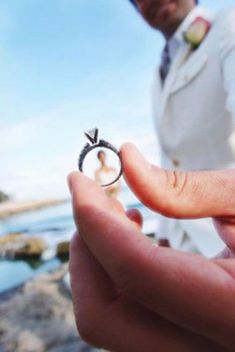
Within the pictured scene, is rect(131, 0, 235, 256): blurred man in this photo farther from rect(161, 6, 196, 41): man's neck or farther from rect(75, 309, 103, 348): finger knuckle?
rect(75, 309, 103, 348): finger knuckle

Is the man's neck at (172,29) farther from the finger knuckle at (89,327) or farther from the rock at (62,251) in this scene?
the rock at (62,251)

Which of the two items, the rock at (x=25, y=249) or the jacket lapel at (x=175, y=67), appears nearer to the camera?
the jacket lapel at (x=175, y=67)

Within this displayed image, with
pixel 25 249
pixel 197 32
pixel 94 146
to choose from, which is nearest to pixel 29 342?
pixel 197 32

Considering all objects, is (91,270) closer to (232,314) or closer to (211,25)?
(232,314)

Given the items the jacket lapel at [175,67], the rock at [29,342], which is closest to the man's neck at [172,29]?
the jacket lapel at [175,67]

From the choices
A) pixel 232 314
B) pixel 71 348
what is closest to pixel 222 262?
pixel 232 314

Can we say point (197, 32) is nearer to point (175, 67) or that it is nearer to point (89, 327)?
point (175, 67)
